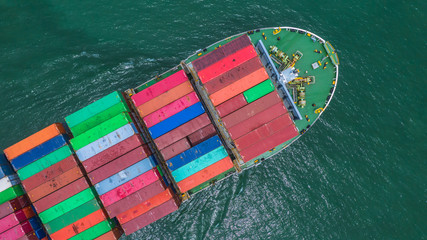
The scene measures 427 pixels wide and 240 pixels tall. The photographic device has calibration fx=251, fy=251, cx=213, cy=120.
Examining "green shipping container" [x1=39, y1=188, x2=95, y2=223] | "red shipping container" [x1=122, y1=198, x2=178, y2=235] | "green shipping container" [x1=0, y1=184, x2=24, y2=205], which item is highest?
"green shipping container" [x1=0, y1=184, x2=24, y2=205]

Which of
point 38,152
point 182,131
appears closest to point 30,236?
point 38,152

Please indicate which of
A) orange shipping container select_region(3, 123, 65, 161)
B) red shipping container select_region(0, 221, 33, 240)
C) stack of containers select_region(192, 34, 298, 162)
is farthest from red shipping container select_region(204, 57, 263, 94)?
red shipping container select_region(0, 221, 33, 240)

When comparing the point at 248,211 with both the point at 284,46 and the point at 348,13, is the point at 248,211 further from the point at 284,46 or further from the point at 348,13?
the point at 348,13

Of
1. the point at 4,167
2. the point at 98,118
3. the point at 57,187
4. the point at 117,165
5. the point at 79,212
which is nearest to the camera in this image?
the point at 117,165

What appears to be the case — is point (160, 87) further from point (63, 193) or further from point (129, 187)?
point (63, 193)

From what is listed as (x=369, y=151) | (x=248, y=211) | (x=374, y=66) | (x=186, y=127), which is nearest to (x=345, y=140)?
(x=369, y=151)

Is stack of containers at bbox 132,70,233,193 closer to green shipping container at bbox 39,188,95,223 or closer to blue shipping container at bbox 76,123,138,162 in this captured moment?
blue shipping container at bbox 76,123,138,162
